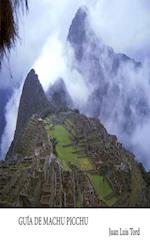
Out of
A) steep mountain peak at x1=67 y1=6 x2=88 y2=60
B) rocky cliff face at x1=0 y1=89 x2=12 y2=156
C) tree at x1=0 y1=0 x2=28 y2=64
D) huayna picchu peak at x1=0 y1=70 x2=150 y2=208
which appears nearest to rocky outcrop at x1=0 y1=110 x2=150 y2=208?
huayna picchu peak at x1=0 y1=70 x2=150 y2=208

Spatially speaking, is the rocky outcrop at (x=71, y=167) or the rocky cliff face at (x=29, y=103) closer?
the rocky outcrop at (x=71, y=167)

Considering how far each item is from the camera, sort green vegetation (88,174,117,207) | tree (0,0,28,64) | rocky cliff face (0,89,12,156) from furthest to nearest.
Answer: green vegetation (88,174,117,207) < rocky cliff face (0,89,12,156) < tree (0,0,28,64)

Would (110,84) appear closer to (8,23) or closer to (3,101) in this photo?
(3,101)

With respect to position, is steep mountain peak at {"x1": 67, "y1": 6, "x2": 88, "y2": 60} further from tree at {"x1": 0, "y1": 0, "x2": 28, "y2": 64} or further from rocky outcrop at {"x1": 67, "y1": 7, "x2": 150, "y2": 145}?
tree at {"x1": 0, "y1": 0, "x2": 28, "y2": 64}

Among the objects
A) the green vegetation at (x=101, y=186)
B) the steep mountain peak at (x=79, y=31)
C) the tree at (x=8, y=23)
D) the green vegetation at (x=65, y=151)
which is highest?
the steep mountain peak at (x=79, y=31)

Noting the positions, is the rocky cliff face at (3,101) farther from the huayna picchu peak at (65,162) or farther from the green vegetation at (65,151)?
the green vegetation at (65,151)

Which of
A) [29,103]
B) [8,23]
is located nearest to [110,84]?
[29,103]

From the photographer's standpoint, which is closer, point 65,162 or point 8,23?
point 8,23

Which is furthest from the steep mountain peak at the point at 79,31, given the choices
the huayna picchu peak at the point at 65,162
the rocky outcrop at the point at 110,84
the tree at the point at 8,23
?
the tree at the point at 8,23
